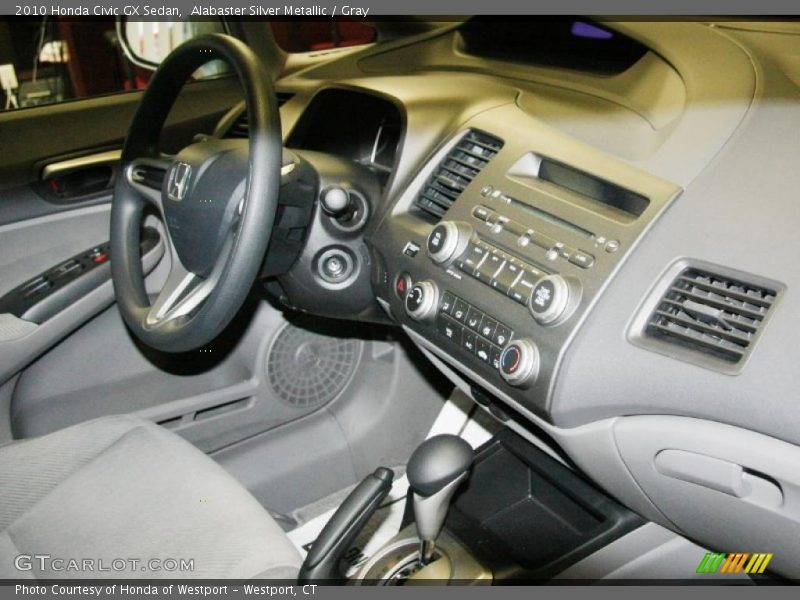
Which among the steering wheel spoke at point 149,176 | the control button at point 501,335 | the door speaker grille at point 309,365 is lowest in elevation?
the door speaker grille at point 309,365

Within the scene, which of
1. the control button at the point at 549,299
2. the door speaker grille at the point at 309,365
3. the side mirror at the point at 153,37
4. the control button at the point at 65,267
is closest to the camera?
the control button at the point at 549,299

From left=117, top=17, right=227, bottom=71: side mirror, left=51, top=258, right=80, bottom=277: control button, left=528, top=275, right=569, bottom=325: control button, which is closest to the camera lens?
left=528, top=275, right=569, bottom=325: control button

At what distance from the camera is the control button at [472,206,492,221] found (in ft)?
3.63

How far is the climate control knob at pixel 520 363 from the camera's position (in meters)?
0.98

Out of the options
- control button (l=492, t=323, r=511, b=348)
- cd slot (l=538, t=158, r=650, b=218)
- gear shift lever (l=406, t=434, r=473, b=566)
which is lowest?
gear shift lever (l=406, t=434, r=473, b=566)

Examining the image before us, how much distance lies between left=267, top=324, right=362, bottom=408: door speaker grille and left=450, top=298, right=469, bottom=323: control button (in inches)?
26.1

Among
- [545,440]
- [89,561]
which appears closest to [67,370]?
[89,561]

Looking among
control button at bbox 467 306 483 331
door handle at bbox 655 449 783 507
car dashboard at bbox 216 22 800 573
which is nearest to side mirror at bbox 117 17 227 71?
car dashboard at bbox 216 22 800 573

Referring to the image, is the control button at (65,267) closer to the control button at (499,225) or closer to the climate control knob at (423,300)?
the climate control knob at (423,300)

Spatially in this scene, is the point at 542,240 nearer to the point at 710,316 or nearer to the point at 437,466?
the point at 710,316

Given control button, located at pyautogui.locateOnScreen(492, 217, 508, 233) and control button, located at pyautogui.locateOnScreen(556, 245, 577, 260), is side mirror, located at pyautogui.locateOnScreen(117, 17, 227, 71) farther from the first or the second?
control button, located at pyautogui.locateOnScreen(556, 245, 577, 260)

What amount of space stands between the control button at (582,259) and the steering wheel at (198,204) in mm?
409

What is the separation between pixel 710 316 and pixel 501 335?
0.89 ft

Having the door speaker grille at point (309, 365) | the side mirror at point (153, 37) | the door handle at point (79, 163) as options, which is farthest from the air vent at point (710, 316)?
the side mirror at point (153, 37)
